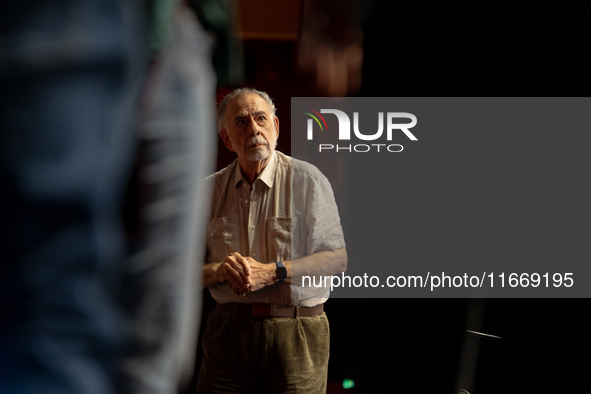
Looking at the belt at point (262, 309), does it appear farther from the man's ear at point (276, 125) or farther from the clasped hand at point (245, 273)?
the man's ear at point (276, 125)

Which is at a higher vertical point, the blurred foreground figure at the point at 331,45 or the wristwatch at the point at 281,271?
the blurred foreground figure at the point at 331,45

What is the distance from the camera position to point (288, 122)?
1.46 m

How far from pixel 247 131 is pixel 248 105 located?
80 mm

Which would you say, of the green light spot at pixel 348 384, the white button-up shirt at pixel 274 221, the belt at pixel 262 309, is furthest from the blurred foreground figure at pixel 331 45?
the green light spot at pixel 348 384

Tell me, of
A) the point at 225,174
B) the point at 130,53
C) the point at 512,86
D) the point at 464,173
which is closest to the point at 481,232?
the point at 464,173

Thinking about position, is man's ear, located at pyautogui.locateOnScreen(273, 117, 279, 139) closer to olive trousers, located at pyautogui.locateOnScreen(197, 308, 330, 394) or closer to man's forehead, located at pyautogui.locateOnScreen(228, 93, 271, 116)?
man's forehead, located at pyautogui.locateOnScreen(228, 93, 271, 116)

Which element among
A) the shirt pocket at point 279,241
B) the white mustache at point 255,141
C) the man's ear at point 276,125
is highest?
the man's ear at point 276,125

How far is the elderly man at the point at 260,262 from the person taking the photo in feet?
4.57

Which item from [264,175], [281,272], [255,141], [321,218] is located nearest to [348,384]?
[281,272]

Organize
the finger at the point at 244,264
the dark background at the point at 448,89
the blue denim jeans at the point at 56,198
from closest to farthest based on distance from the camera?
the blue denim jeans at the point at 56,198 → the finger at the point at 244,264 → the dark background at the point at 448,89

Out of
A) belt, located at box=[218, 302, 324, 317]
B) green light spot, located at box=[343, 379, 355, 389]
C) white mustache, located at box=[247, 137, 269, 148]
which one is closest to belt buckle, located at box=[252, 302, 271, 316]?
belt, located at box=[218, 302, 324, 317]

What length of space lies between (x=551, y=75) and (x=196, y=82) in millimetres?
1226

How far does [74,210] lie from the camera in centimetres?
82

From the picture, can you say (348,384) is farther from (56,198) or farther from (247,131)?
(56,198)
